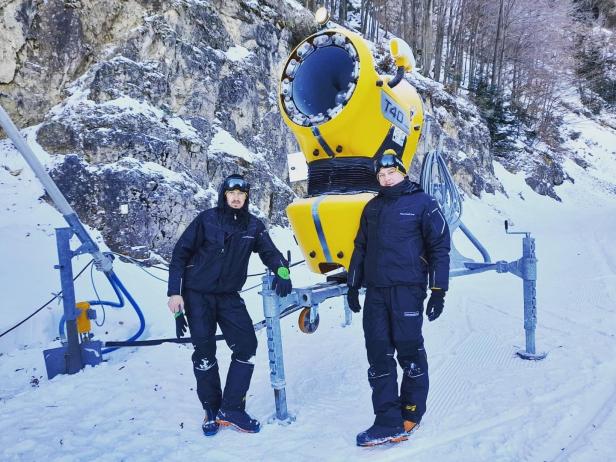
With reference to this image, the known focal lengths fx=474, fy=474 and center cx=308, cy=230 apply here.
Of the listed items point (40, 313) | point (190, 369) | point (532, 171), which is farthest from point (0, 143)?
point (532, 171)

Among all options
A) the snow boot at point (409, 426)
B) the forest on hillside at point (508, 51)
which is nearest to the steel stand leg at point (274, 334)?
the snow boot at point (409, 426)

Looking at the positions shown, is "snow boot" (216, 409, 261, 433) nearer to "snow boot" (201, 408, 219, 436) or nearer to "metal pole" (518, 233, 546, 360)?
"snow boot" (201, 408, 219, 436)

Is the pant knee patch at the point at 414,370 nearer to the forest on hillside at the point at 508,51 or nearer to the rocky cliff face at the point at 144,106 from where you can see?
the rocky cliff face at the point at 144,106

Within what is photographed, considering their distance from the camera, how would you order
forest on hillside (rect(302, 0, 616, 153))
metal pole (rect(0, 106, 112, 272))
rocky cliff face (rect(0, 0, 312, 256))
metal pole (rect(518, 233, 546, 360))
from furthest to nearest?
forest on hillside (rect(302, 0, 616, 153))
rocky cliff face (rect(0, 0, 312, 256))
metal pole (rect(518, 233, 546, 360))
metal pole (rect(0, 106, 112, 272))

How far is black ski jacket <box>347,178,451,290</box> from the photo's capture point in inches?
112

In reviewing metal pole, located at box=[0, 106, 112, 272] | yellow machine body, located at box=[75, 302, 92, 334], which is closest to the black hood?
metal pole, located at box=[0, 106, 112, 272]

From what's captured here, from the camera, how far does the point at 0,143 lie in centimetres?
765

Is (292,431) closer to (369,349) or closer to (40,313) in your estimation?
(369,349)

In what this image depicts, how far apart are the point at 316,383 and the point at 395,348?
116 cm

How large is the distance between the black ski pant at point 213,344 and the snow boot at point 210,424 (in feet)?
0.06

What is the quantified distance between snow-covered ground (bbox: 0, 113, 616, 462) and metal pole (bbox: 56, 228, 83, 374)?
0.15 metres

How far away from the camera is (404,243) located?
2861 millimetres

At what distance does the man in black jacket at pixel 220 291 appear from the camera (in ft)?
10.3

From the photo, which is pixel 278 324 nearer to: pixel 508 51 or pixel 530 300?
pixel 530 300
